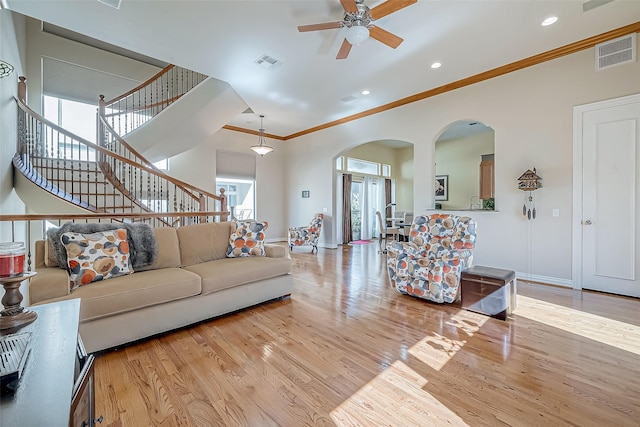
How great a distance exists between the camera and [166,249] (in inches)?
119

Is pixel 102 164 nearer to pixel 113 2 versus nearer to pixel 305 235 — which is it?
pixel 113 2

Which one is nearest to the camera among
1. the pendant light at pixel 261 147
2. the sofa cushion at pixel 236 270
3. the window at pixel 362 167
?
the sofa cushion at pixel 236 270

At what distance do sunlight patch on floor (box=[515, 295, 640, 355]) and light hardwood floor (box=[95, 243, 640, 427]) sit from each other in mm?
17

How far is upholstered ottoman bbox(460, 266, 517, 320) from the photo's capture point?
9.22 feet

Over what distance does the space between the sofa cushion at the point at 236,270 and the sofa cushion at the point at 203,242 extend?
0.13 m

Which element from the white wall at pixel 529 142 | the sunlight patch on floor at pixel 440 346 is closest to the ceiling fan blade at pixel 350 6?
the white wall at pixel 529 142

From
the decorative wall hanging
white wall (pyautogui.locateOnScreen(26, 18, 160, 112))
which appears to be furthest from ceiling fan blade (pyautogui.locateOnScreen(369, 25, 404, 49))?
white wall (pyautogui.locateOnScreen(26, 18, 160, 112))

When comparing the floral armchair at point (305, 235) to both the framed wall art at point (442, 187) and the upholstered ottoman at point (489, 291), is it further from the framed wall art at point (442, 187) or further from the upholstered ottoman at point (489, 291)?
the framed wall art at point (442, 187)

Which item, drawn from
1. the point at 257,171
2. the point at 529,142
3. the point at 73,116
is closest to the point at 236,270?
the point at 529,142

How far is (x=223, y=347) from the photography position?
2.32m

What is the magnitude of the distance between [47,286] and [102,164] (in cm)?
379

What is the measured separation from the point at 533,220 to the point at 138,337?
511 centimetres

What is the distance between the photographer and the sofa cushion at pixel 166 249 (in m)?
2.94

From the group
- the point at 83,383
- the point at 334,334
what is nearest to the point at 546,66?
the point at 334,334
